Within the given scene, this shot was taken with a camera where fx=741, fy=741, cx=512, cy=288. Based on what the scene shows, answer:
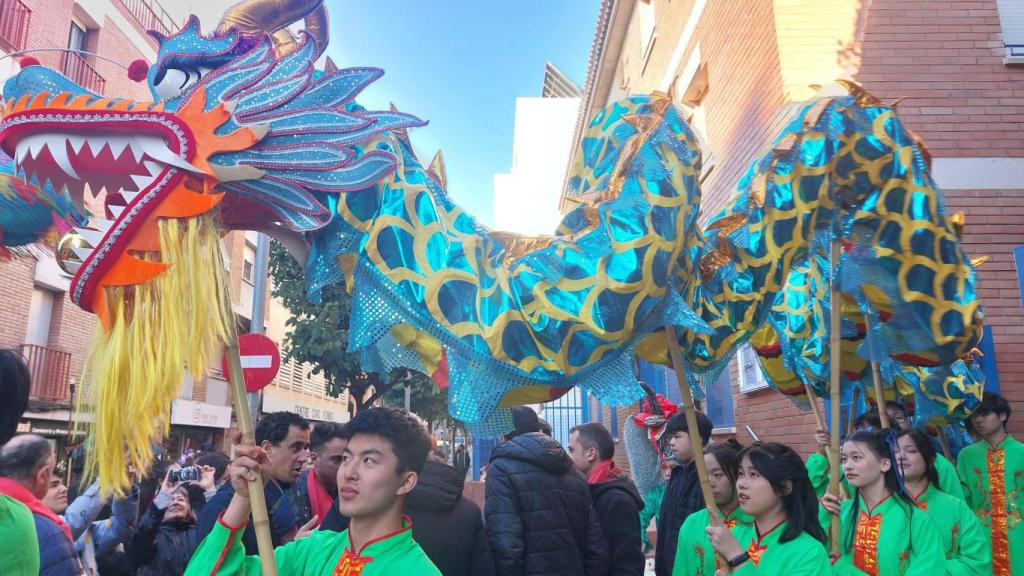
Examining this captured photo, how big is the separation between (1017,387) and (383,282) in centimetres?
531

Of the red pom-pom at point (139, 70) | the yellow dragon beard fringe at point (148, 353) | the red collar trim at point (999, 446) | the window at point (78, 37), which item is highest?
the window at point (78, 37)

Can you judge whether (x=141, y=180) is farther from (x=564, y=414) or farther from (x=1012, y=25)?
(x=564, y=414)

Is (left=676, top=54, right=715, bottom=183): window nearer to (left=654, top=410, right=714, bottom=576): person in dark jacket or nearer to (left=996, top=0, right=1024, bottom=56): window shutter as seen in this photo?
(left=996, top=0, right=1024, bottom=56): window shutter

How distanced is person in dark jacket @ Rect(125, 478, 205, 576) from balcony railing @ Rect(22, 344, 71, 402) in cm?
1025

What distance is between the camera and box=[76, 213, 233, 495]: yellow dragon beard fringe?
5.53 feet

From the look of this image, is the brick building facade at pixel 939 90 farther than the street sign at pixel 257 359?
Yes

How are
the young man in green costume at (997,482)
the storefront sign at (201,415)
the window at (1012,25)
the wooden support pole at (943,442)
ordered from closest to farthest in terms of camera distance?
the young man in green costume at (997,482)
the wooden support pole at (943,442)
the window at (1012,25)
the storefront sign at (201,415)

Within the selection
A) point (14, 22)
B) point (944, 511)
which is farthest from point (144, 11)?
point (944, 511)

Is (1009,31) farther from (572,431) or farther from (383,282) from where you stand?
(383,282)

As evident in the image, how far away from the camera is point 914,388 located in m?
4.44

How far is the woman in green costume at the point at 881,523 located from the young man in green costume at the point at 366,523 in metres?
1.94

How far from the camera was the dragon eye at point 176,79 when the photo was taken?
75.1 inches

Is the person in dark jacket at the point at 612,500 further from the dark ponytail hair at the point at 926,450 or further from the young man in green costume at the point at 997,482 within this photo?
the young man in green costume at the point at 997,482

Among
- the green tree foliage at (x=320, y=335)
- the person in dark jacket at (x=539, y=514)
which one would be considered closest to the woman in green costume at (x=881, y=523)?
the person in dark jacket at (x=539, y=514)
